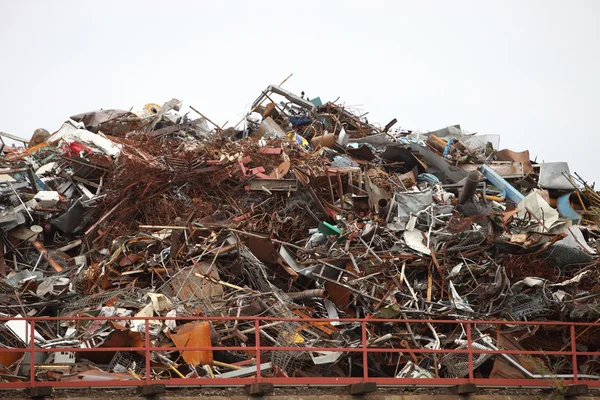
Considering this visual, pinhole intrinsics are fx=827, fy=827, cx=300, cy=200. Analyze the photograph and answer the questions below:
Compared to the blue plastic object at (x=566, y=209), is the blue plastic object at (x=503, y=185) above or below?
above

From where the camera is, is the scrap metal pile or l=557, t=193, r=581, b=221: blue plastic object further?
l=557, t=193, r=581, b=221: blue plastic object

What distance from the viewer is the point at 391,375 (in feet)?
35.9

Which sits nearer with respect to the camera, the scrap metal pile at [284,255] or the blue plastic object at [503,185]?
the scrap metal pile at [284,255]

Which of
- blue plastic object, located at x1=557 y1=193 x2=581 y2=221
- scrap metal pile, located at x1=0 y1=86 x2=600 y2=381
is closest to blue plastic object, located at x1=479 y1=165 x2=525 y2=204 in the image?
scrap metal pile, located at x1=0 y1=86 x2=600 y2=381

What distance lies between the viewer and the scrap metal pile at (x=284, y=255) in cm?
1050

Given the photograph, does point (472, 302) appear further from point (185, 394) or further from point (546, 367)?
point (185, 394)

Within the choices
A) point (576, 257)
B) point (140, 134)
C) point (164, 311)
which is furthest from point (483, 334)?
point (140, 134)

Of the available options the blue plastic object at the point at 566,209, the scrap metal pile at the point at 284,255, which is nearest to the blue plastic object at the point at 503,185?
the scrap metal pile at the point at 284,255

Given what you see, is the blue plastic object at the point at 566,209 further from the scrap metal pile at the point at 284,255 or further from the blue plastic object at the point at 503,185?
the blue plastic object at the point at 503,185

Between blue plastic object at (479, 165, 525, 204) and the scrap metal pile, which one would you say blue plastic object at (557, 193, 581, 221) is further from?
blue plastic object at (479, 165, 525, 204)

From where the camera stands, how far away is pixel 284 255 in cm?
1241

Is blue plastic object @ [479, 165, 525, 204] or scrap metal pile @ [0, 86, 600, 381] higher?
blue plastic object @ [479, 165, 525, 204]

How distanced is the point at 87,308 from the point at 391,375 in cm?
426

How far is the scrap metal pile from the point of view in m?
10.5
